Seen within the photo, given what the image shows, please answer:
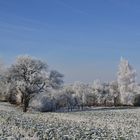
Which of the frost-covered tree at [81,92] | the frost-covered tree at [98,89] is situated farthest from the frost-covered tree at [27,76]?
the frost-covered tree at [98,89]

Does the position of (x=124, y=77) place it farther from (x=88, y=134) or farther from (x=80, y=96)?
(x=88, y=134)

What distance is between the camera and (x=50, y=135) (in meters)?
18.0

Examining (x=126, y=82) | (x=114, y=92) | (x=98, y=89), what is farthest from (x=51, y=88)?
(x=98, y=89)

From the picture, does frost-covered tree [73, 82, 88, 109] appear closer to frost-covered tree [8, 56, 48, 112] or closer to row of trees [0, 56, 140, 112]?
row of trees [0, 56, 140, 112]

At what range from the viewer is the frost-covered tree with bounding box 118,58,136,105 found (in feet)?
341

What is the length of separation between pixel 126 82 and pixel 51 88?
165ft

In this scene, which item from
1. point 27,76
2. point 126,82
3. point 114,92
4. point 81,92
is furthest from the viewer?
point 81,92

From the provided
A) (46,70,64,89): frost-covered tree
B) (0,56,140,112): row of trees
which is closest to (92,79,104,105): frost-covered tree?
(0,56,140,112): row of trees

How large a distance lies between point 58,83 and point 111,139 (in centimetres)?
4236

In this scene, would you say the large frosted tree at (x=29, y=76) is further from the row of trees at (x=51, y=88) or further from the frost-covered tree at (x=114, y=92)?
the frost-covered tree at (x=114, y=92)

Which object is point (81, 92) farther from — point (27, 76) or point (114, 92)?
point (27, 76)

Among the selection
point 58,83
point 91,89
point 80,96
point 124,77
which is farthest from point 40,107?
point 91,89

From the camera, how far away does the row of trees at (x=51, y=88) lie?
58.0 meters

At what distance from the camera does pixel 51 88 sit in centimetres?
6000
